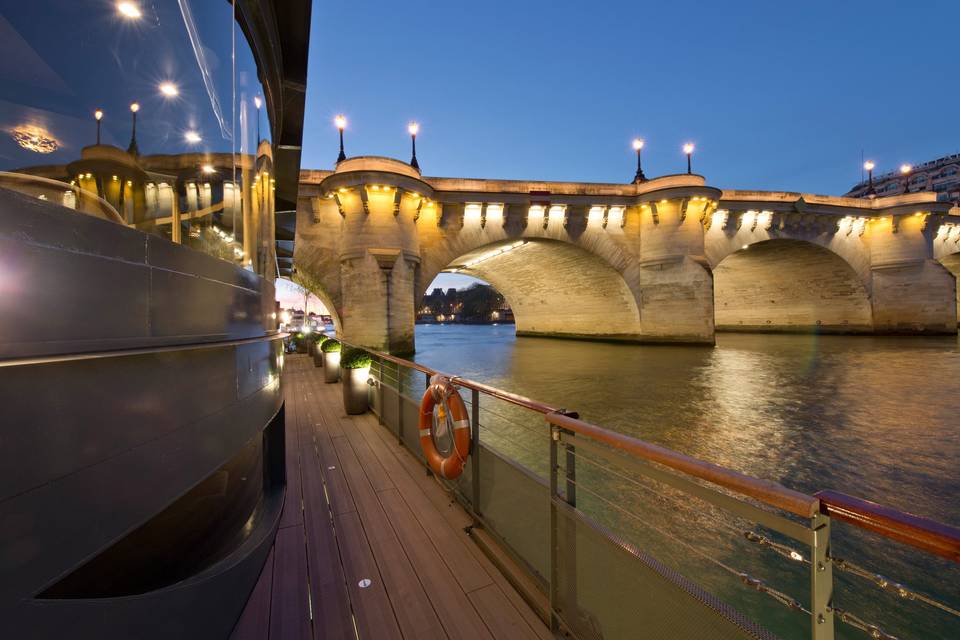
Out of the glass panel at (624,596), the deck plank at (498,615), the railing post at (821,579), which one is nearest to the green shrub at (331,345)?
the deck plank at (498,615)

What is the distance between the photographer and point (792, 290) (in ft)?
107

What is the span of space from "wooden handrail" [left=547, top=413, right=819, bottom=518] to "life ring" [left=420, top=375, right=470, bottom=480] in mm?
1276

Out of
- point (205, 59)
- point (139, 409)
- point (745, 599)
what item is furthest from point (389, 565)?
point (205, 59)

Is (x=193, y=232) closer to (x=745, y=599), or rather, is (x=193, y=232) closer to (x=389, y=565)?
(x=389, y=565)

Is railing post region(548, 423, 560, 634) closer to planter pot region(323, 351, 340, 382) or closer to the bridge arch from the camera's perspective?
planter pot region(323, 351, 340, 382)

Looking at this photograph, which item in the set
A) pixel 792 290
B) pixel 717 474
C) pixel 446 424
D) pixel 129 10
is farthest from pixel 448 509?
pixel 792 290

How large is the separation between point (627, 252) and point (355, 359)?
21.2m

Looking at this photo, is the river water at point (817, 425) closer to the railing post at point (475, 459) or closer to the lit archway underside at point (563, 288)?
the railing post at point (475, 459)

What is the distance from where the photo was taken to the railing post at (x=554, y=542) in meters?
2.16

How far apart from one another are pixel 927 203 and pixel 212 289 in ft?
142

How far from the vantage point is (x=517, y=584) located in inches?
102

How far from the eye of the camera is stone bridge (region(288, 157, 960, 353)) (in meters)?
17.8

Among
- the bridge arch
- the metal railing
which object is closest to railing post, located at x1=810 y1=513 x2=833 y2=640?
the metal railing

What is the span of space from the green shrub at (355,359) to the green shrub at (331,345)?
3.35m
